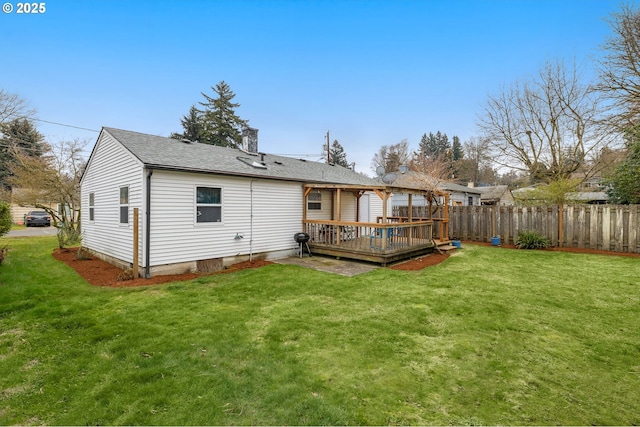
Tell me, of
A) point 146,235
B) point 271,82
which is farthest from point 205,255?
point 271,82

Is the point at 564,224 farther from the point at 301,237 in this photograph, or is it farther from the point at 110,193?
the point at 110,193

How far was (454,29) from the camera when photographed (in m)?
13.1

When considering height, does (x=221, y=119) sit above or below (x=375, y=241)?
above

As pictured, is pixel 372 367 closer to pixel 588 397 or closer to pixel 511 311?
pixel 588 397

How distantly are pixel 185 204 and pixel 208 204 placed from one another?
632mm

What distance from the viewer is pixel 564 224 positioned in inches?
445

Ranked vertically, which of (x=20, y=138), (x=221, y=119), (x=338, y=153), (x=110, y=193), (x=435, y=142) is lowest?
(x=110, y=193)

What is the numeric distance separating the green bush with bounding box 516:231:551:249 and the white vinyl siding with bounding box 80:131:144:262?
13450 millimetres

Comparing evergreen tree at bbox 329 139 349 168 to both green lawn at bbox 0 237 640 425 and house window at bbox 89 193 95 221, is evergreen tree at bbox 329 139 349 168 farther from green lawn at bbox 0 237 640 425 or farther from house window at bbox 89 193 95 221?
green lawn at bbox 0 237 640 425

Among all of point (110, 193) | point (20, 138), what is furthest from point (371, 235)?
point (20, 138)

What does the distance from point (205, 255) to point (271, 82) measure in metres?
14.2

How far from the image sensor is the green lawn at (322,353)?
247 centimetres

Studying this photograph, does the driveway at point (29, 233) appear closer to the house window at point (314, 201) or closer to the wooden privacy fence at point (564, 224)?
the house window at point (314, 201)

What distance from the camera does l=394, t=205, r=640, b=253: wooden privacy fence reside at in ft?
33.2
